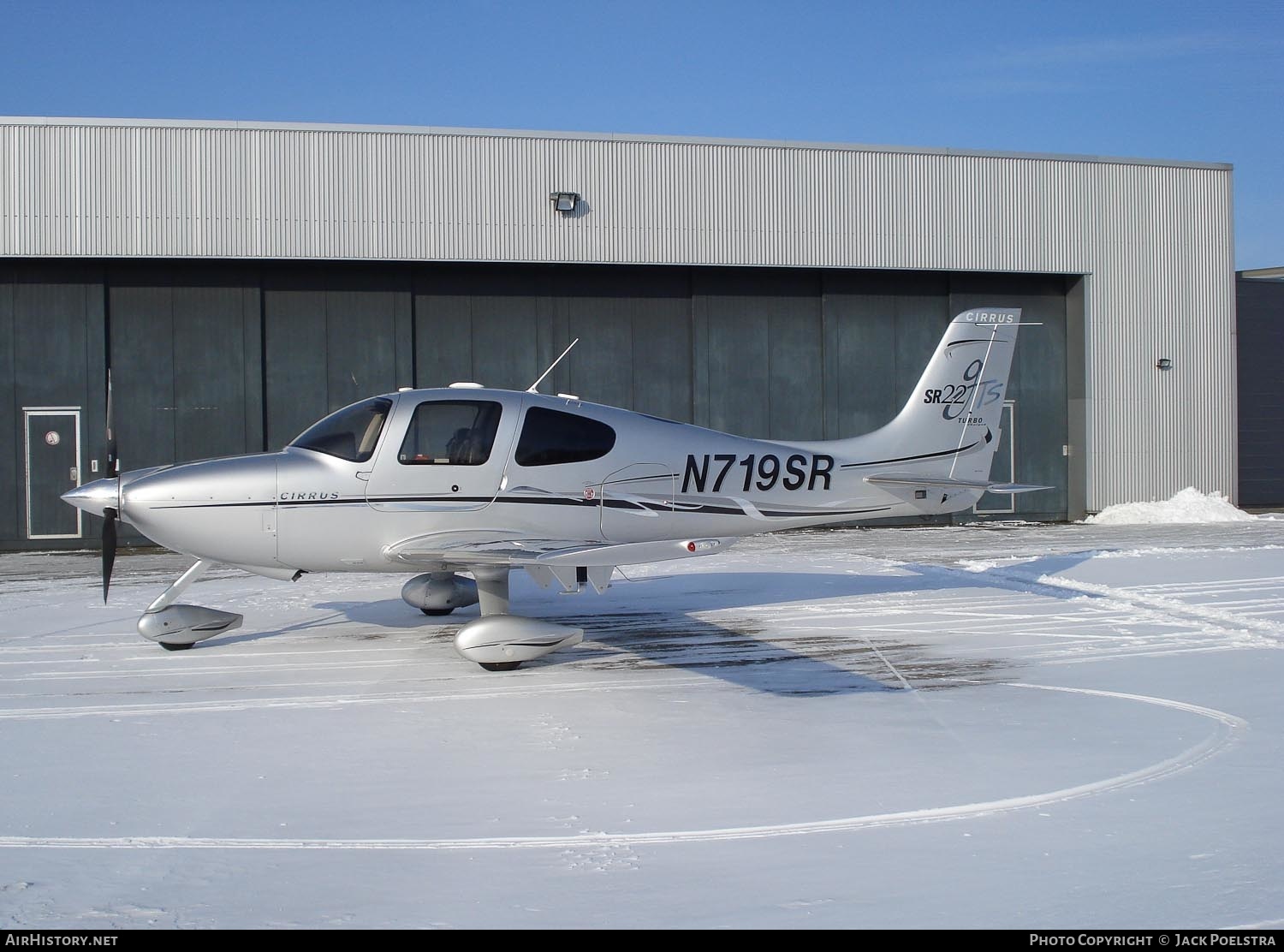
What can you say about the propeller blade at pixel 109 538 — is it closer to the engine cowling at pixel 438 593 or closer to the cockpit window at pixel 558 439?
the engine cowling at pixel 438 593

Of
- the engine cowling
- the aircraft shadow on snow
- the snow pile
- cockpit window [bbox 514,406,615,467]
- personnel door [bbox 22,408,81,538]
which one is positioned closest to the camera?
the aircraft shadow on snow

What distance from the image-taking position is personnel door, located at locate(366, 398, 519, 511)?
27.7ft

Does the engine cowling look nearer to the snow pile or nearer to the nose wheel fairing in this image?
the nose wheel fairing

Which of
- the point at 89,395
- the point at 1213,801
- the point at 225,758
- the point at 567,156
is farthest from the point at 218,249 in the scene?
the point at 1213,801

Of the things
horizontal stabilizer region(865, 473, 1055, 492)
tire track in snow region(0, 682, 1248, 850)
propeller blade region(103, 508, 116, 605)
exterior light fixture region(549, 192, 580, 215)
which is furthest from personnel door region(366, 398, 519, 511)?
exterior light fixture region(549, 192, 580, 215)

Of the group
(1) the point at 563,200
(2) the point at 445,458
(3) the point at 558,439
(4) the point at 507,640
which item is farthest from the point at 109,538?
(1) the point at 563,200

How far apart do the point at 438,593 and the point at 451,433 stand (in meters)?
2.20

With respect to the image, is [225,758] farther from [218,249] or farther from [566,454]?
[218,249]

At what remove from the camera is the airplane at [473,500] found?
26.6ft

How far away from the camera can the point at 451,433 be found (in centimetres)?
864

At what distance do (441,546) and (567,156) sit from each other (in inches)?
540

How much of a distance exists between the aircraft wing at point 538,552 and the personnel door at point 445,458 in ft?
0.97

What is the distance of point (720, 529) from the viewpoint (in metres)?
9.66

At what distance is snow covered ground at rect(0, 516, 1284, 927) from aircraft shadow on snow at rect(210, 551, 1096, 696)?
2.3 inches
